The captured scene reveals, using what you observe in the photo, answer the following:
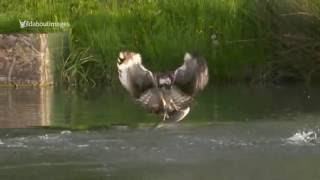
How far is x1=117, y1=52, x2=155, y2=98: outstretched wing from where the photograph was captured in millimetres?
9930

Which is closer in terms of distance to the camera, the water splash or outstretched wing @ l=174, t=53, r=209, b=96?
outstretched wing @ l=174, t=53, r=209, b=96

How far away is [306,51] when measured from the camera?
Result: 1647cm

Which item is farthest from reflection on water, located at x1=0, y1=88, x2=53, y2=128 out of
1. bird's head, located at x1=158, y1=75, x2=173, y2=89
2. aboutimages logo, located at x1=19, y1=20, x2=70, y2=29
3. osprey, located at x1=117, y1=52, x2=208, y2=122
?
bird's head, located at x1=158, y1=75, x2=173, y2=89

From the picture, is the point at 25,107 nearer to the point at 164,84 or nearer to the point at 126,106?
the point at 126,106

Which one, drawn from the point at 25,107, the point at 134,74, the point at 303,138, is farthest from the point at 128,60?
the point at 25,107

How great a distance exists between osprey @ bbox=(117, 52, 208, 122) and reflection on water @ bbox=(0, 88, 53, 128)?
2.30 m

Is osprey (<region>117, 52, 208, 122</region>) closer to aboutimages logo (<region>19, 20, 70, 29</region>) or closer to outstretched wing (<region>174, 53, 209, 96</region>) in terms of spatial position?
outstretched wing (<region>174, 53, 209, 96</region>)

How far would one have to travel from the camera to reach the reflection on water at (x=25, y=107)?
1238 centimetres

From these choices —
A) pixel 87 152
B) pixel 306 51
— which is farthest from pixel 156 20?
pixel 87 152

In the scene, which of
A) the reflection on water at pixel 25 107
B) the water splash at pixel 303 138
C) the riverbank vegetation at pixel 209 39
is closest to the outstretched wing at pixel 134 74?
the water splash at pixel 303 138

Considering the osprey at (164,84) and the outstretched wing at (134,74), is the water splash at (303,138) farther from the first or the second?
the outstretched wing at (134,74)

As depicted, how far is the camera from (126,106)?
562 inches

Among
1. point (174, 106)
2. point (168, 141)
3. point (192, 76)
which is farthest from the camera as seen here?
point (168, 141)

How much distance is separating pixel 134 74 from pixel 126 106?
4.31m
